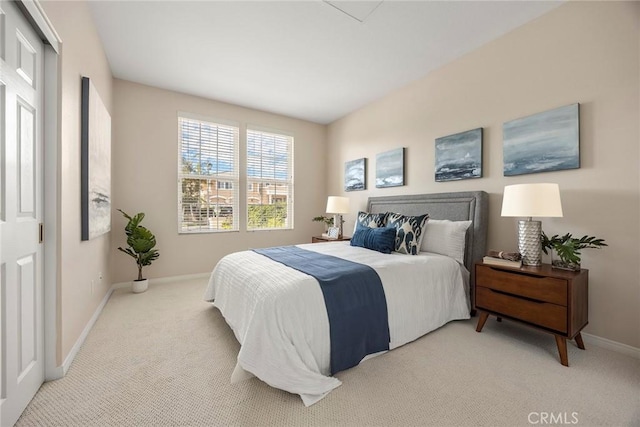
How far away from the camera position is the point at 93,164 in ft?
7.48

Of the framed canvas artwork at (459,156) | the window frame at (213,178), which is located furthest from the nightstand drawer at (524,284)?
the window frame at (213,178)

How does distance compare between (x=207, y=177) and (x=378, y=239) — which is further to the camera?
(x=207, y=177)

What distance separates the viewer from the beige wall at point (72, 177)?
1.69 m

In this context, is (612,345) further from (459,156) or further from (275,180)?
(275,180)

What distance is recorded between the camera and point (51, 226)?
5.29 feet

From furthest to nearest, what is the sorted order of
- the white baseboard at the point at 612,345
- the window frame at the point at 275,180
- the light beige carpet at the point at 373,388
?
the window frame at the point at 275,180 → the white baseboard at the point at 612,345 → the light beige carpet at the point at 373,388

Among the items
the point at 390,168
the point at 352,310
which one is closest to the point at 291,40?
the point at 390,168

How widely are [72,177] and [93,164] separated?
0.44 meters

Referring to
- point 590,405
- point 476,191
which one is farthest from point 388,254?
point 590,405

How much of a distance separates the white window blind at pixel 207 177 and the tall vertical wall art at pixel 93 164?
118 cm

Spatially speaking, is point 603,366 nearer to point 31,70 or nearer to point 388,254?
point 388,254

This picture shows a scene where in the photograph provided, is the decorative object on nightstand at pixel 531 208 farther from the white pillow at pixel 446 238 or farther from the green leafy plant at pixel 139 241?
the green leafy plant at pixel 139 241

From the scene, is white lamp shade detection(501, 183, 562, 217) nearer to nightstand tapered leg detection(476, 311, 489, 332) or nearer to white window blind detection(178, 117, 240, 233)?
nightstand tapered leg detection(476, 311, 489, 332)

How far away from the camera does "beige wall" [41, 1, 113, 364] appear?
5.54ft
